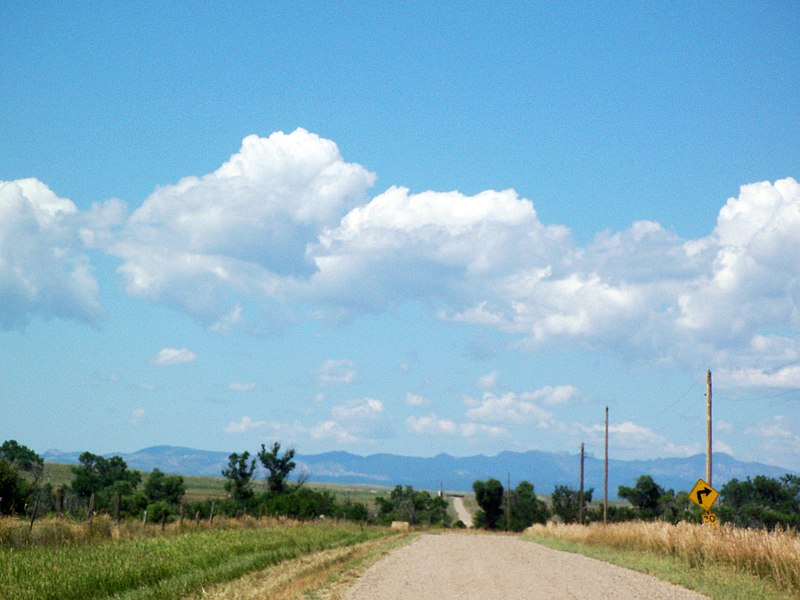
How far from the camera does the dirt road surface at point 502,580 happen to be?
18.8 metres

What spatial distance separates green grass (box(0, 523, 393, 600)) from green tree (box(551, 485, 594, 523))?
75.6 m

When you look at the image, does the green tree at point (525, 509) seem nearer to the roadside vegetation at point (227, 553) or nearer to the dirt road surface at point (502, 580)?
the roadside vegetation at point (227, 553)

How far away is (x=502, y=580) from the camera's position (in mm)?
21719

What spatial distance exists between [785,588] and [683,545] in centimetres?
799

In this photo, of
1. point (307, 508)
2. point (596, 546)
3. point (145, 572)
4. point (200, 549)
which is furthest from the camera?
point (307, 508)

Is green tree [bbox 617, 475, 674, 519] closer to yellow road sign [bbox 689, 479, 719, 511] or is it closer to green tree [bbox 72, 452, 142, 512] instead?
green tree [bbox 72, 452, 142, 512]

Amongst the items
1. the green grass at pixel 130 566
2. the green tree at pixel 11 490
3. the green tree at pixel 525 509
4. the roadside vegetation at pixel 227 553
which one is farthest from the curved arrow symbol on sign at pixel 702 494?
the green tree at pixel 525 509

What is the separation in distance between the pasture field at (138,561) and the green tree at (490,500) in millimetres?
79931

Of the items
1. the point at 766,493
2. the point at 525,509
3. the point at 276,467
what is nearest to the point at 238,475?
the point at 276,467

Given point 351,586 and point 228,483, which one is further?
point 228,483

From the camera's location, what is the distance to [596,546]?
4109cm

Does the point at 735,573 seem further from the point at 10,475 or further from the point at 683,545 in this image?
the point at 10,475

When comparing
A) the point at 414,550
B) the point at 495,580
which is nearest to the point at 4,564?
the point at 495,580

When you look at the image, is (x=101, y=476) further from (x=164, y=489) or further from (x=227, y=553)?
(x=227, y=553)
